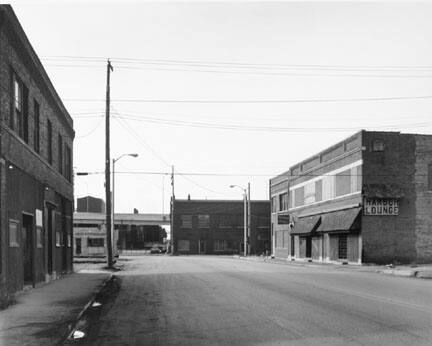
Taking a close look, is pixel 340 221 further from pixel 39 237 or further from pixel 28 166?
pixel 28 166

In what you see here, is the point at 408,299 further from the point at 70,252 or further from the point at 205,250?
the point at 205,250

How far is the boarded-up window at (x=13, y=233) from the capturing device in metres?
16.1

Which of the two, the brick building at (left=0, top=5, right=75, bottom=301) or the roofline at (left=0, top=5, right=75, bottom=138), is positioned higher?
the roofline at (left=0, top=5, right=75, bottom=138)

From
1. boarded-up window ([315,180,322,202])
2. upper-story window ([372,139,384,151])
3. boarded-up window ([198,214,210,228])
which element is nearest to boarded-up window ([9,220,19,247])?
upper-story window ([372,139,384,151])

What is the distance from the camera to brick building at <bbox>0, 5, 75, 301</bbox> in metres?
15.6

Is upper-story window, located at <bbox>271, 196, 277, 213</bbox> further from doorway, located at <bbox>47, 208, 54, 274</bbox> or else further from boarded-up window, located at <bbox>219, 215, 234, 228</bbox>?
doorway, located at <bbox>47, 208, 54, 274</bbox>

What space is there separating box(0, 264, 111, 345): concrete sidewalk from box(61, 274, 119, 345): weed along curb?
0.09m

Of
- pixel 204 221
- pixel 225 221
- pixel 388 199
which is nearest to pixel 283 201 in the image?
pixel 388 199

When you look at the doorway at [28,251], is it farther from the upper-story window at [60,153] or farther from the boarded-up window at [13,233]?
the upper-story window at [60,153]

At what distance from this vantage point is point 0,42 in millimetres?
15383

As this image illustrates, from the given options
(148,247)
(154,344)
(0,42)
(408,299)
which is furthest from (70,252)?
(148,247)

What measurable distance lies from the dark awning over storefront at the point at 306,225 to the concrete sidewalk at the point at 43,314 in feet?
104

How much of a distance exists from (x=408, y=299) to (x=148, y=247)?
91.3 metres

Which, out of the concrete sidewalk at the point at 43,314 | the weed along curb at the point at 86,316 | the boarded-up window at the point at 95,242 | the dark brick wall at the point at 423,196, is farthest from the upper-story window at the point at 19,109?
the boarded-up window at the point at 95,242
